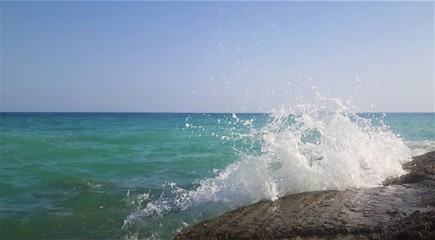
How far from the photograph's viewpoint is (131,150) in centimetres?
1544

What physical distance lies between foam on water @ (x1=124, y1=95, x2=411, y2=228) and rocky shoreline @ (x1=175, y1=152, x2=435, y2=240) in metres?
0.57

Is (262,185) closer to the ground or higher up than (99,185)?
higher up

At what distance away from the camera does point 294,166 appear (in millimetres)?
6242

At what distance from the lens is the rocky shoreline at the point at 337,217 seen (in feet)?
11.9

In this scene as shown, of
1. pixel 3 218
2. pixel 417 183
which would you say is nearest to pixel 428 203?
pixel 417 183

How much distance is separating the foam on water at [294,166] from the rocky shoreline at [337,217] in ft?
1.88

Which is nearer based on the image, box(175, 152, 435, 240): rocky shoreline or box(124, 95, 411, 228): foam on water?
box(175, 152, 435, 240): rocky shoreline

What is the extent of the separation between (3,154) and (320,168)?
12.2m

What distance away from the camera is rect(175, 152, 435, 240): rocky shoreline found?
3.62m

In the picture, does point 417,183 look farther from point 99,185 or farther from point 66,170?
point 66,170

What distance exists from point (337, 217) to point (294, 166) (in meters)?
2.16

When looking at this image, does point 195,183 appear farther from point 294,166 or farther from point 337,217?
point 337,217

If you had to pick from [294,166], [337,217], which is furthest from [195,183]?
[337,217]

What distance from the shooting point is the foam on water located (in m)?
5.98
